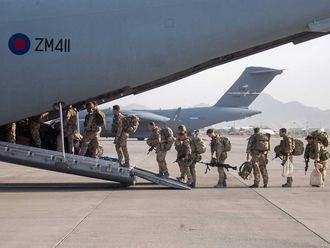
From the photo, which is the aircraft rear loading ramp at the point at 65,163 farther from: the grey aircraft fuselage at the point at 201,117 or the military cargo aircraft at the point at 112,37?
the grey aircraft fuselage at the point at 201,117

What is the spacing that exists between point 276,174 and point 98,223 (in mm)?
11663

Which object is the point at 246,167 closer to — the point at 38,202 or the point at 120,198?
the point at 120,198

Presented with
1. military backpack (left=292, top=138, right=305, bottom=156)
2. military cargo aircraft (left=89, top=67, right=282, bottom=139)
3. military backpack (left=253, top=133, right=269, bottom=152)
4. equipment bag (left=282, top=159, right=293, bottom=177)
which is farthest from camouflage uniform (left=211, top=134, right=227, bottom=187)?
military cargo aircraft (left=89, top=67, right=282, bottom=139)

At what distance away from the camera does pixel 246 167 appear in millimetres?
14320

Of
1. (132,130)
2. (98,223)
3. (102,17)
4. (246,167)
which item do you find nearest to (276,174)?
(246,167)

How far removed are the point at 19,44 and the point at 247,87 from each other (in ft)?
149

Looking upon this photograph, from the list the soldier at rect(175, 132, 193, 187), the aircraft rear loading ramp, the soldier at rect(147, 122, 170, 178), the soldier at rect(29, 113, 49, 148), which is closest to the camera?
the aircraft rear loading ramp

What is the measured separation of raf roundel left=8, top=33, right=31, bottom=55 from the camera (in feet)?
35.9

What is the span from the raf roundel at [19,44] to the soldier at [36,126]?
1.88 metres

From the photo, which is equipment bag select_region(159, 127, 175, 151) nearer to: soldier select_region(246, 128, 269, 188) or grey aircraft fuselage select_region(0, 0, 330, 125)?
soldier select_region(246, 128, 269, 188)

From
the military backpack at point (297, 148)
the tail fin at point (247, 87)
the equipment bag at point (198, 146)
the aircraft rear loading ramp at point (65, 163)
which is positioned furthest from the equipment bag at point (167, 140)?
the tail fin at point (247, 87)

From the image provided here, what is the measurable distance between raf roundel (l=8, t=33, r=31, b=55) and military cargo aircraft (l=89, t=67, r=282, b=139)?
1665 inches

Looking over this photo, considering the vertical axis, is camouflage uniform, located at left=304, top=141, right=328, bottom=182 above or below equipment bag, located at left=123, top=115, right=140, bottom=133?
below

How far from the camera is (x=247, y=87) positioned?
5475cm
